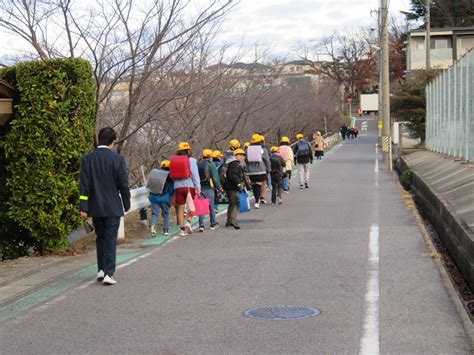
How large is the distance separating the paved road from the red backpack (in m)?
1.20

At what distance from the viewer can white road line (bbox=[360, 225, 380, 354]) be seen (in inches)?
249

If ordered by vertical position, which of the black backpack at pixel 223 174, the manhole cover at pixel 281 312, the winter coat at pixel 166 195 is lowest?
the manhole cover at pixel 281 312

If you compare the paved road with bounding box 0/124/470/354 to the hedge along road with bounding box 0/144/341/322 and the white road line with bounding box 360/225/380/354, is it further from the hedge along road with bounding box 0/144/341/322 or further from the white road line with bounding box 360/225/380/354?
the hedge along road with bounding box 0/144/341/322

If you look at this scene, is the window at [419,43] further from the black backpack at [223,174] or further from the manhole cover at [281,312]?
the manhole cover at [281,312]

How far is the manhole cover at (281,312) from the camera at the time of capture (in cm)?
745

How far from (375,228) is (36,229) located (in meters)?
6.40

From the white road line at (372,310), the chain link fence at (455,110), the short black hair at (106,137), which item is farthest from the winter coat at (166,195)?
the chain link fence at (455,110)

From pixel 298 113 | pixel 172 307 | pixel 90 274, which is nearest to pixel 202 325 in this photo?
pixel 172 307

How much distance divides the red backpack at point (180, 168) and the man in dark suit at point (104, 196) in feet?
14.6

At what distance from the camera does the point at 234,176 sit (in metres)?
15.5

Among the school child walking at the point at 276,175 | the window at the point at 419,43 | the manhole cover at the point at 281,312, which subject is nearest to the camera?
the manhole cover at the point at 281,312

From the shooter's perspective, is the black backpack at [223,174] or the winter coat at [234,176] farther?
the black backpack at [223,174]

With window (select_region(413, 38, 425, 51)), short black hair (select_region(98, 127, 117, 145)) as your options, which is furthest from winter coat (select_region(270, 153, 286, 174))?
window (select_region(413, 38, 425, 51))

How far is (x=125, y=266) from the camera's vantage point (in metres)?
10.8
